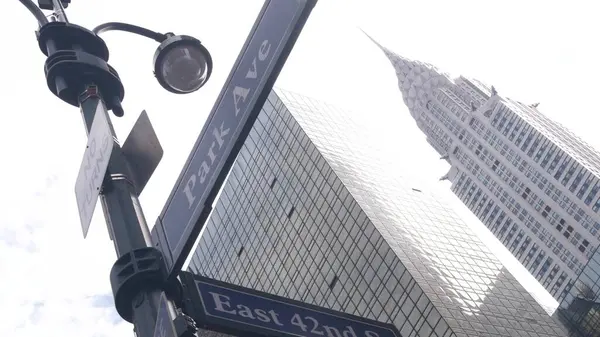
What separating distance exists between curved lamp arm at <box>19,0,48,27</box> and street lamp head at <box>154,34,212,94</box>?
1.02 m

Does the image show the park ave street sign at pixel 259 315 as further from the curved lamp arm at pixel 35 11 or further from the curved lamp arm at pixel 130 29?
the curved lamp arm at pixel 35 11

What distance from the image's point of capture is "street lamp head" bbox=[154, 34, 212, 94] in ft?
17.4

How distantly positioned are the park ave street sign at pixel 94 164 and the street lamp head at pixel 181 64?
0.63 metres

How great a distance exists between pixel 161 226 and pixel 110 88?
1166 mm

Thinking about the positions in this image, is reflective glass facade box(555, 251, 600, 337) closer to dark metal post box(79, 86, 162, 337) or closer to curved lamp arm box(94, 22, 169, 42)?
curved lamp arm box(94, 22, 169, 42)

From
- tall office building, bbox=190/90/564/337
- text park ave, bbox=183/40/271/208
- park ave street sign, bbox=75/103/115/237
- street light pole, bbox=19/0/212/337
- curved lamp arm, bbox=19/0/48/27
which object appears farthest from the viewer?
tall office building, bbox=190/90/564/337

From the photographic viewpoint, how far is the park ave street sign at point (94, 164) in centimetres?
443

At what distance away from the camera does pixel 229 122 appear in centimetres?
450

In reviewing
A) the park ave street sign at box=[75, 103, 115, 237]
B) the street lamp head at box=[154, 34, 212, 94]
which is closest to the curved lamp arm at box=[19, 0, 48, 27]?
the street lamp head at box=[154, 34, 212, 94]

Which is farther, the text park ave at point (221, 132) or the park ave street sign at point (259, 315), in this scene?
the park ave street sign at point (259, 315)

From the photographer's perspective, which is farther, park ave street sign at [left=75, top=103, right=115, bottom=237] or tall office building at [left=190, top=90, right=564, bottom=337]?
tall office building at [left=190, top=90, right=564, bottom=337]

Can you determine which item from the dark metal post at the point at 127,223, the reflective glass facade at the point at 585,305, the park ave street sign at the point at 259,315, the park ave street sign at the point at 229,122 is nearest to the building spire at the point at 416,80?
the reflective glass facade at the point at 585,305

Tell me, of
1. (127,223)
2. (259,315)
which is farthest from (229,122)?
(259,315)

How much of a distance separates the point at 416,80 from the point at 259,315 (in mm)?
155345
